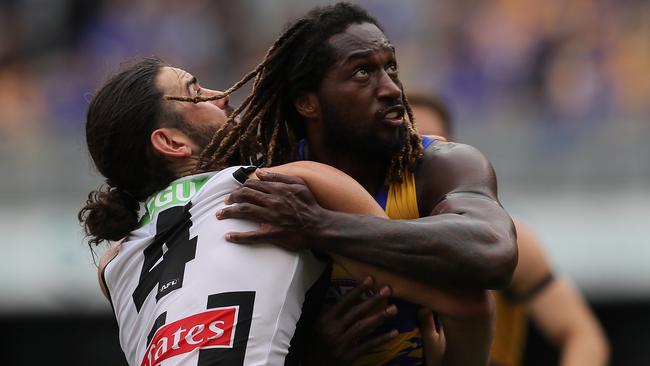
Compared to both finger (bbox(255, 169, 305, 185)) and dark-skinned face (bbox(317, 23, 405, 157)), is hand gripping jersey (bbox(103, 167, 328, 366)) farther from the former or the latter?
dark-skinned face (bbox(317, 23, 405, 157))

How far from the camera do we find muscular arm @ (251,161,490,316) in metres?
3.80

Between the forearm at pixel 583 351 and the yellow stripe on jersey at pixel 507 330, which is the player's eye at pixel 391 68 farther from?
the forearm at pixel 583 351

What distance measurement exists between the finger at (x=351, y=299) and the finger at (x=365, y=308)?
1 centimetres

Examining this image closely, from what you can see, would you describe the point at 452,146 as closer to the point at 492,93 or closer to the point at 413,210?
the point at 413,210

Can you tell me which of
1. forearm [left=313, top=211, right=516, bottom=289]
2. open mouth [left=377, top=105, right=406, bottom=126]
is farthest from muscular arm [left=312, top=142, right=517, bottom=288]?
open mouth [left=377, top=105, right=406, bottom=126]

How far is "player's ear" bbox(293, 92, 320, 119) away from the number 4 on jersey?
527mm

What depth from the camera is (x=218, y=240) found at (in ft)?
12.8

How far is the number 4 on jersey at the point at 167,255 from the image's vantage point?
3.95 metres

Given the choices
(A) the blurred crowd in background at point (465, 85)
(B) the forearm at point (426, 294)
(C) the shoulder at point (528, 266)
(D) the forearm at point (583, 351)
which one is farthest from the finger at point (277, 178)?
(A) the blurred crowd in background at point (465, 85)

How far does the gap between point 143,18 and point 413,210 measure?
368 inches

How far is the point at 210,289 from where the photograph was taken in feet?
12.6

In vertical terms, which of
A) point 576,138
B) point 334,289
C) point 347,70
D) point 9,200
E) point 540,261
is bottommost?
point 9,200

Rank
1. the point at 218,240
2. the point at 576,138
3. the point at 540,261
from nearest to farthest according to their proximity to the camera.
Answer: the point at 218,240 < the point at 540,261 < the point at 576,138

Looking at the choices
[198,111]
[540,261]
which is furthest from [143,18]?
[198,111]
